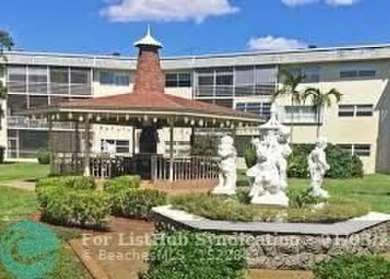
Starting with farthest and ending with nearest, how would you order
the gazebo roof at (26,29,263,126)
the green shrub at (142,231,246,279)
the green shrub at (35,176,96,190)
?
the gazebo roof at (26,29,263,126) < the green shrub at (35,176,96,190) < the green shrub at (142,231,246,279)

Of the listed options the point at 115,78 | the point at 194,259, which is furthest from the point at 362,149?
the point at 194,259

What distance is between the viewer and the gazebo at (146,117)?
23281mm

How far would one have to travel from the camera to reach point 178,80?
47.9 metres

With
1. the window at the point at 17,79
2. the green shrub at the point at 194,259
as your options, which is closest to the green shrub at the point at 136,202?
the green shrub at the point at 194,259

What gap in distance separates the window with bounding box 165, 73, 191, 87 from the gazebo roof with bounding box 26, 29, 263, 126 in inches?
764

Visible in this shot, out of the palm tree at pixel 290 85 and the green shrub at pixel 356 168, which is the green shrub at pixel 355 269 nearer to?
the green shrub at pixel 356 168

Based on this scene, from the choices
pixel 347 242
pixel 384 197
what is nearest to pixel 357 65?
pixel 384 197

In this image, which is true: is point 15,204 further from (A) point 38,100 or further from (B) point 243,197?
(A) point 38,100

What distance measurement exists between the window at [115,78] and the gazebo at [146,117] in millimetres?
20829

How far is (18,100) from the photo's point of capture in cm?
4747

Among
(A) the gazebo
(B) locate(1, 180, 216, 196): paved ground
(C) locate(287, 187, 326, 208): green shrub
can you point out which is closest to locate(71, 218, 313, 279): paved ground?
(C) locate(287, 187, 326, 208): green shrub

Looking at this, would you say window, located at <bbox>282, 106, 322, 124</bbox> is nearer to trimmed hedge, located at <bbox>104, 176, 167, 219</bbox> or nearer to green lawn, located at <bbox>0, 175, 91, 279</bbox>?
green lawn, located at <bbox>0, 175, 91, 279</bbox>

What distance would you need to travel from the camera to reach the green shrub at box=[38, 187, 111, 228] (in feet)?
42.1

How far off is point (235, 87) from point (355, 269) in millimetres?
39048
